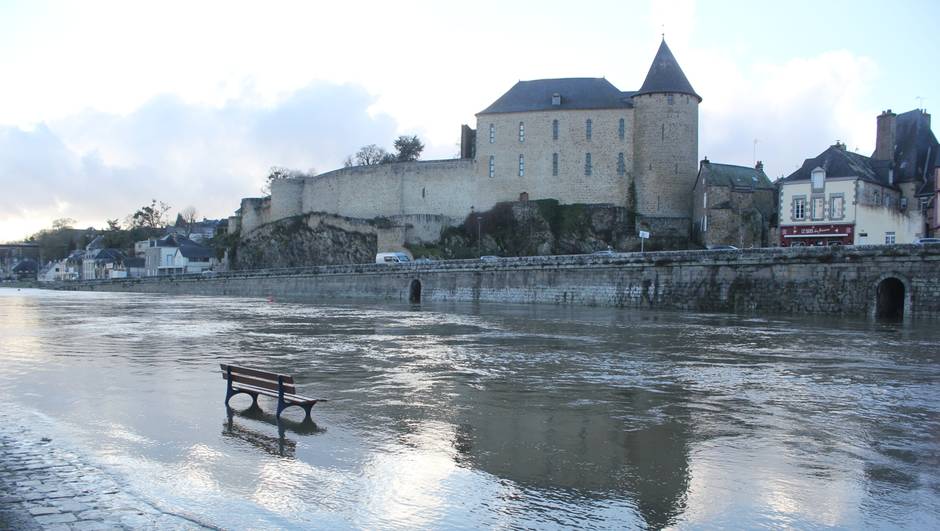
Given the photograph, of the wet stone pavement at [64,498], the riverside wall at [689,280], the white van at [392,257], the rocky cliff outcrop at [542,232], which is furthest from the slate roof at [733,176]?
the wet stone pavement at [64,498]

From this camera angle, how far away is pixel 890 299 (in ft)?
94.4

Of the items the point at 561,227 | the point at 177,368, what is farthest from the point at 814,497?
the point at 561,227

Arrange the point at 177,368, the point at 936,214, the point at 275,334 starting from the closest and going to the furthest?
the point at 177,368, the point at 275,334, the point at 936,214

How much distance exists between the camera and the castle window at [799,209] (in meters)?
40.7

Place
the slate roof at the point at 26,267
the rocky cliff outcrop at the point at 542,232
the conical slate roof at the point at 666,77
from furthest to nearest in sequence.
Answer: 1. the slate roof at the point at 26,267
2. the rocky cliff outcrop at the point at 542,232
3. the conical slate roof at the point at 666,77

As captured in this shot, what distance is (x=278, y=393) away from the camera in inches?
391

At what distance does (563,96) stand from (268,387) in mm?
50914

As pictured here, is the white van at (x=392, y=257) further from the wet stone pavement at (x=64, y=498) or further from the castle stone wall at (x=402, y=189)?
the wet stone pavement at (x=64, y=498)

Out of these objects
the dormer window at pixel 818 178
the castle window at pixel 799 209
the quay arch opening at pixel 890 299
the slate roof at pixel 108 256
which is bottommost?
the quay arch opening at pixel 890 299

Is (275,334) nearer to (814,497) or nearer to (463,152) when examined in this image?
Answer: (814,497)

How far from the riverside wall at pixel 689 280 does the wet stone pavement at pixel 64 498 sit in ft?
88.9

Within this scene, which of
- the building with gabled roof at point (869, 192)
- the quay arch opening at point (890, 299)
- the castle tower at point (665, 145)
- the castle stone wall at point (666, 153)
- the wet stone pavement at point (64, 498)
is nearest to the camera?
the wet stone pavement at point (64, 498)

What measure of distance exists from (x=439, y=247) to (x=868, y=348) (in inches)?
1691

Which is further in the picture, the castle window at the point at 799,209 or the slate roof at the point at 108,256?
the slate roof at the point at 108,256
